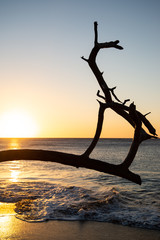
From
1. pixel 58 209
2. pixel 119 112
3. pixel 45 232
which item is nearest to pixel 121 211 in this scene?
pixel 58 209

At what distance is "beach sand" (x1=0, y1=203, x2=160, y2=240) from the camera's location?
8.02m

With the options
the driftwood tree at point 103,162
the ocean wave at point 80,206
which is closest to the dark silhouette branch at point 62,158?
the driftwood tree at point 103,162

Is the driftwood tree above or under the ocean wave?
above

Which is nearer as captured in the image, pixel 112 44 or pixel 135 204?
pixel 112 44

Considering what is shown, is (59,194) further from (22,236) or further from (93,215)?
(22,236)

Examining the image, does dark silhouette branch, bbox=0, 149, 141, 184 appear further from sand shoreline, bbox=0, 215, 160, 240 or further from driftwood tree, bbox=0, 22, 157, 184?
sand shoreline, bbox=0, 215, 160, 240

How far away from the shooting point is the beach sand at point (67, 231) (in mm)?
8016

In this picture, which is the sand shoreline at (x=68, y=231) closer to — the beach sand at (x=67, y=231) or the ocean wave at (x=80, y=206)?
the beach sand at (x=67, y=231)

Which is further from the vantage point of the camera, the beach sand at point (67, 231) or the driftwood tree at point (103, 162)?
the beach sand at point (67, 231)

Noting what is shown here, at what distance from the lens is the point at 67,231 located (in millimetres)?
8562

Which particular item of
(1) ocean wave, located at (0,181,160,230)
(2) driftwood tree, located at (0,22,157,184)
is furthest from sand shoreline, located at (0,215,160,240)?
(2) driftwood tree, located at (0,22,157,184)

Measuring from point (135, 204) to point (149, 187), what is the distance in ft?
18.7

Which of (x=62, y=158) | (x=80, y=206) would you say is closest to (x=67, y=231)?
(x=80, y=206)

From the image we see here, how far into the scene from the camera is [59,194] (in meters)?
14.9
